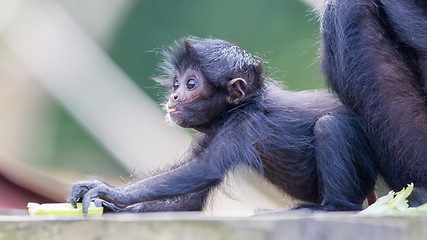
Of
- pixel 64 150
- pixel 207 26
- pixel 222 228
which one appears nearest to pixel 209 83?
pixel 222 228

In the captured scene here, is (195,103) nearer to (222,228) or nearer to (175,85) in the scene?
(175,85)

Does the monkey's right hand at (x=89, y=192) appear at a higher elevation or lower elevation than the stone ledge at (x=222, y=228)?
higher

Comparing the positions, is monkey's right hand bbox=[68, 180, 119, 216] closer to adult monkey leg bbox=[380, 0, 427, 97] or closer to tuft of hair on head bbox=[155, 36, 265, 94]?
tuft of hair on head bbox=[155, 36, 265, 94]

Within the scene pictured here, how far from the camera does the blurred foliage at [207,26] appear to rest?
37.7ft

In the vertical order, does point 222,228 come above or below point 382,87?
below

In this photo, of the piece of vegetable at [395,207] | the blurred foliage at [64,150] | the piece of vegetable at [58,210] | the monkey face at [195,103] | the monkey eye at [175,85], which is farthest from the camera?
Answer: the blurred foliage at [64,150]

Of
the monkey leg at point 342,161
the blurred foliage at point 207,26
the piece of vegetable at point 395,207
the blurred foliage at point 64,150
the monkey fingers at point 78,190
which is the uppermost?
the blurred foliage at point 207,26

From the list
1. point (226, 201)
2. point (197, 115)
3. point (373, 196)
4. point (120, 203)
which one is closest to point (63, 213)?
point (120, 203)

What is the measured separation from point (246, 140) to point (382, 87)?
2.60 feet

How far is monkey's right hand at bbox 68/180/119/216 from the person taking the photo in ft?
10.1

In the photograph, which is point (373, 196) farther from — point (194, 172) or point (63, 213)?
point (63, 213)

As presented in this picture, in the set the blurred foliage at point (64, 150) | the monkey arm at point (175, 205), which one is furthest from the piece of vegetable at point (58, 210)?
the blurred foliage at point (64, 150)

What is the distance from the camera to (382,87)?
3.24 metres

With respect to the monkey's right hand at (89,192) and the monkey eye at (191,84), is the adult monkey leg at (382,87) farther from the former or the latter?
the monkey's right hand at (89,192)
